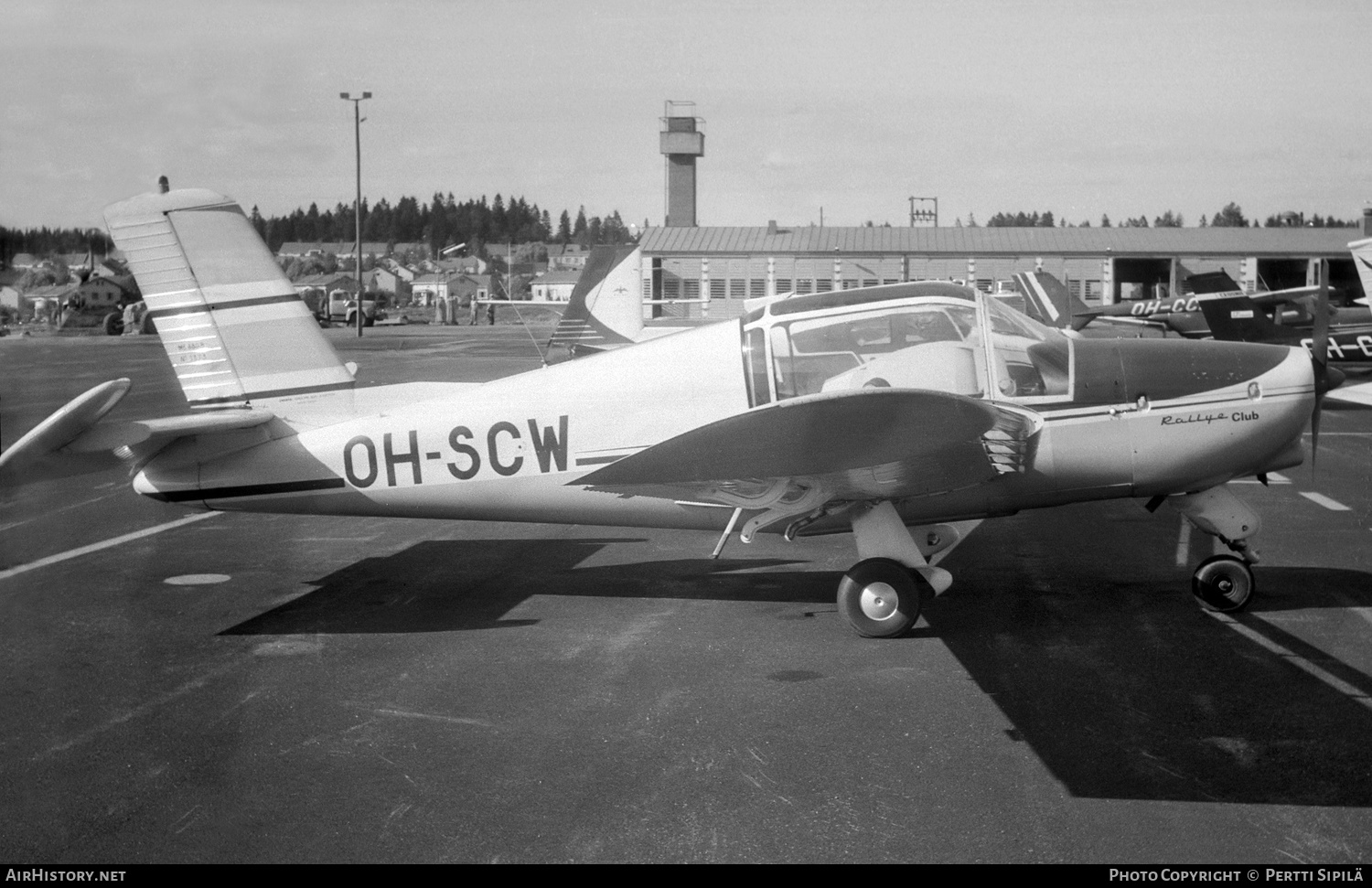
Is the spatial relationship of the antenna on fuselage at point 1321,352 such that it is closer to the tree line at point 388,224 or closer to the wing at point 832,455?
the wing at point 832,455

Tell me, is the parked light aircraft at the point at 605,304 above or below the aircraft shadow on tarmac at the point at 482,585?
above

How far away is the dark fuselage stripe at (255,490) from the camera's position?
758 centimetres

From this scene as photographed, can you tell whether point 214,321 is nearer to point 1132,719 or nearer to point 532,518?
point 532,518

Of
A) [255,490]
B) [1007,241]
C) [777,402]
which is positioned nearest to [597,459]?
[777,402]

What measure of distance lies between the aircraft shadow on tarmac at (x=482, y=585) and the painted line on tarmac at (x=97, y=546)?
234cm

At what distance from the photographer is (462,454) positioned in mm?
7539

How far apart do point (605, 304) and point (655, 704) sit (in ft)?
44.8

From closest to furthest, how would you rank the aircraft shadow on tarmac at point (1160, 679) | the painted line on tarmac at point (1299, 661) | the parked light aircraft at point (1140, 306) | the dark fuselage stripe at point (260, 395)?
1. the aircraft shadow on tarmac at point (1160, 679)
2. the painted line on tarmac at point (1299, 661)
3. the dark fuselage stripe at point (260, 395)
4. the parked light aircraft at point (1140, 306)

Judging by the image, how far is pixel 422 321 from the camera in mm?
75875

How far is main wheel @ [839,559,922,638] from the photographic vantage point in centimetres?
691

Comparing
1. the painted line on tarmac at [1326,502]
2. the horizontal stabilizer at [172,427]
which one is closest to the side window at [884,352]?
the horizontal stabilizer at [172,427]

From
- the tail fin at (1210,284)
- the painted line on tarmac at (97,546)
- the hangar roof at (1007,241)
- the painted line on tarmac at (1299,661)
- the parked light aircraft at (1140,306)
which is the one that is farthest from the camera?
the hangar roof at (1007,241)

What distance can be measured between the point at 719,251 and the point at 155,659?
38.5m

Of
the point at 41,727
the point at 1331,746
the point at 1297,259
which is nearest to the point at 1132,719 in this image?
the point at 1331,746
